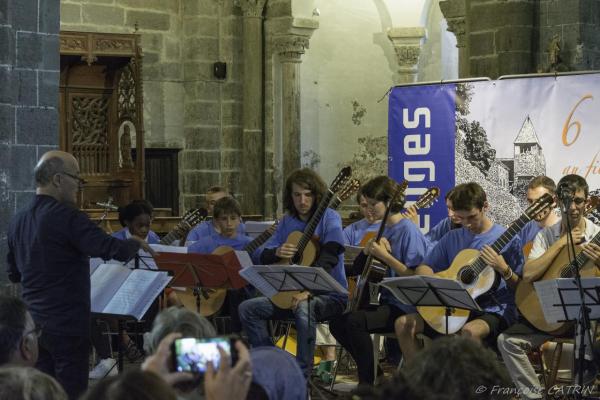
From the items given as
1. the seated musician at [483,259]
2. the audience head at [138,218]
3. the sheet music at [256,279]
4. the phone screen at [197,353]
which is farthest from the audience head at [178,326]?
the audience head at [138,218]

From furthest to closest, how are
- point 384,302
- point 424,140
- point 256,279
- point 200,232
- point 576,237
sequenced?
point 200,232
point 424,140
point 384,302
point 256,279
point 576,237

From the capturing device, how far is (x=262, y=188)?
1784cm

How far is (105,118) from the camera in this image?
15336 mm

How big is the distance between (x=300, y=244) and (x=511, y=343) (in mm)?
1594

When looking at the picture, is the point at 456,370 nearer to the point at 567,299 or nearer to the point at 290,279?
the point at 567,299

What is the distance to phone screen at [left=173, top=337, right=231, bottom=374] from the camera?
294cm

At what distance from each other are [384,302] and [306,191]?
3.07 ft

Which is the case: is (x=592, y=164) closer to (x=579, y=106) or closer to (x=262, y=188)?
(x=579, y=106)

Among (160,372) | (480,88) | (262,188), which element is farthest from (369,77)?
(160,372)

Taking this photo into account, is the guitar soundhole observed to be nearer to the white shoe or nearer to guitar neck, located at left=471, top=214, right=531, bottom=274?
Result: guitar neck, located at left=471, top=214, right=531, bottom=274

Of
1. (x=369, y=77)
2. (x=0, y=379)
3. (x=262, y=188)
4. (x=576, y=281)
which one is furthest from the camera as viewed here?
(x=369, y=77)

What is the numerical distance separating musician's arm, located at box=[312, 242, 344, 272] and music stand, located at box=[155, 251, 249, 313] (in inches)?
21.1

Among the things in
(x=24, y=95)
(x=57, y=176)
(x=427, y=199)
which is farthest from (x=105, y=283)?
(x=427, y=199)

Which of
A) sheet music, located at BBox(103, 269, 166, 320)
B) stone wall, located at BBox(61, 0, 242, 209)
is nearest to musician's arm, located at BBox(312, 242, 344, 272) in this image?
sheet music, located at BBox(103, 269, 166, 320)
